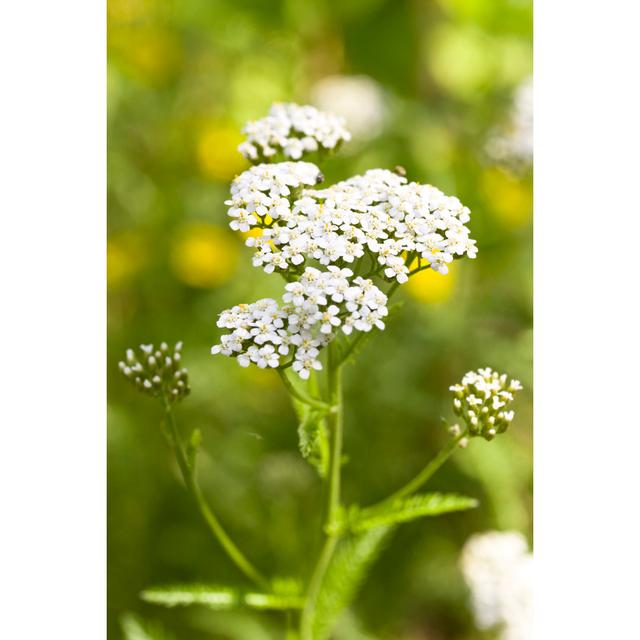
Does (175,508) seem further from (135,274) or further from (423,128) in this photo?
(423,128)

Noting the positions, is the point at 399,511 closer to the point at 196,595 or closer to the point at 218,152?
the point at 196,595

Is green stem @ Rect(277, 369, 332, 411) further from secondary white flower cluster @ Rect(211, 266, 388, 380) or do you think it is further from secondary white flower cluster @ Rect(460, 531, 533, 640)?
secondary white flower cluster @ Rect(460, 531, 533, 640)

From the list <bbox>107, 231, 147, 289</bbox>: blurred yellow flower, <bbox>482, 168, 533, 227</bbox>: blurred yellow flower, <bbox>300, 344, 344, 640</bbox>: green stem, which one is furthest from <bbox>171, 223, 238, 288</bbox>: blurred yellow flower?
<bbox>300, 344, 344, 640</bbox>: green stem

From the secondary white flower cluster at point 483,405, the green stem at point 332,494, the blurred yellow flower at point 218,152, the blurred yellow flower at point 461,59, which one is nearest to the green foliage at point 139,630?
the green stem at point 332,494

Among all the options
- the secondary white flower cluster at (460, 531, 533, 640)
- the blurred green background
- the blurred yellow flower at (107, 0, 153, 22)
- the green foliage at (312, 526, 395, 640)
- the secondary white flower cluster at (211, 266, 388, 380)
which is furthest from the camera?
the blurred yellow flower at (107, 0, 153, 22)
